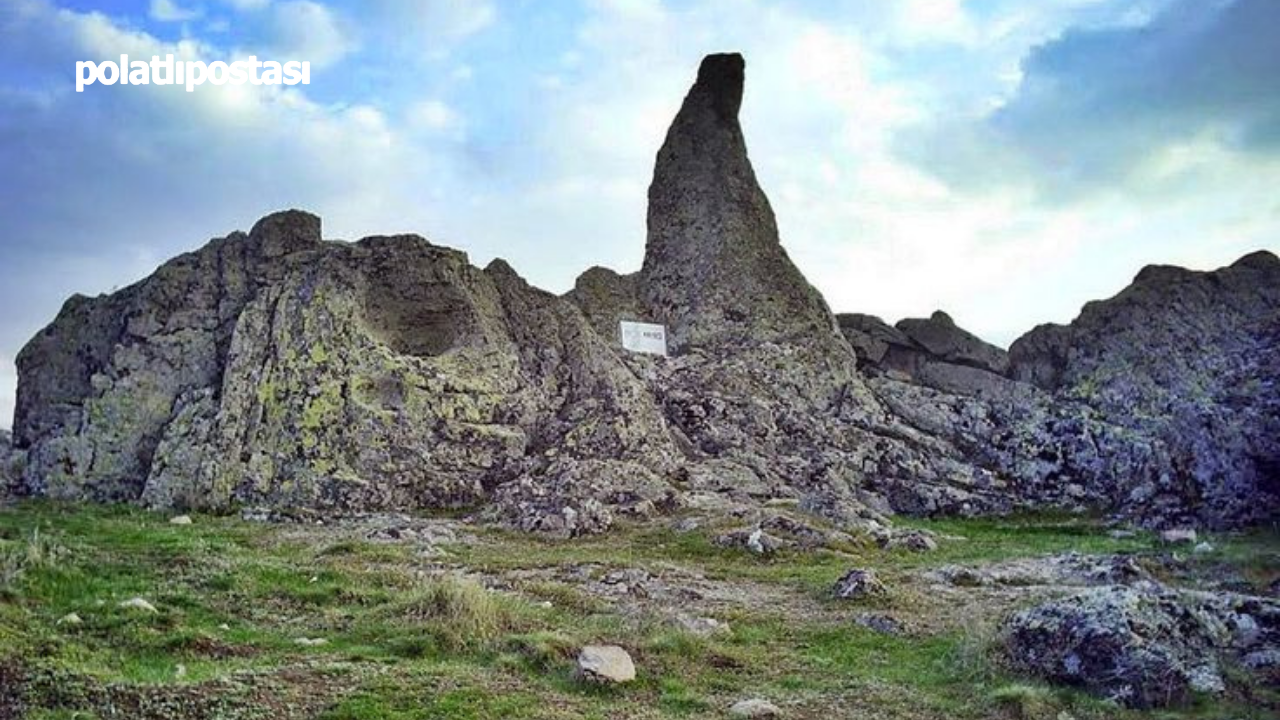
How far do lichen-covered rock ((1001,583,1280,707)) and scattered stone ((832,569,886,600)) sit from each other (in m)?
4.15

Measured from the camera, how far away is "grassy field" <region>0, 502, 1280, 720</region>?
443 inches

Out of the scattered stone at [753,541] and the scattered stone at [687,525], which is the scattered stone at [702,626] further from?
the scattered stone at [687,525]

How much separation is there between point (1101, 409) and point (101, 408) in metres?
38.8

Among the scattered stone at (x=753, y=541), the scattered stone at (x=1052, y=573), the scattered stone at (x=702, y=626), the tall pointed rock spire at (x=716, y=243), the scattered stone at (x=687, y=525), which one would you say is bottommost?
the scattered stone at (x=1052, y=573)

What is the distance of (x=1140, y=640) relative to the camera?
1267cm

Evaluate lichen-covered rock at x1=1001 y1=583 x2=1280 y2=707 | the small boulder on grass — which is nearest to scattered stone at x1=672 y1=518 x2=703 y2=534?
lichen-covered rock at x1=1001 y1=583 x2=1280 y2=707

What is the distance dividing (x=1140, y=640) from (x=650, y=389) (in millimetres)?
29376

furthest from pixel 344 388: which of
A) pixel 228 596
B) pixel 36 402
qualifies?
pixel 228 596

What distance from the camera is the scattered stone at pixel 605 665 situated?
480 inches

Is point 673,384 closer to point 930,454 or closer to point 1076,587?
point 930,454

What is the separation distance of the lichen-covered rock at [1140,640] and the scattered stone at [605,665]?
497 centimetres

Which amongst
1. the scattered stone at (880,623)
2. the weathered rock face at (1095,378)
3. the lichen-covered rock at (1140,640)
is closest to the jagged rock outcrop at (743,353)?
the weathered rock face at (1095,378)

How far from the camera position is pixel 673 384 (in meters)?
42.5

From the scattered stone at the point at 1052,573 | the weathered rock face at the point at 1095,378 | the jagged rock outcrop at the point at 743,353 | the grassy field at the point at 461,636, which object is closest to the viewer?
the grassy field at the point at 461,636
